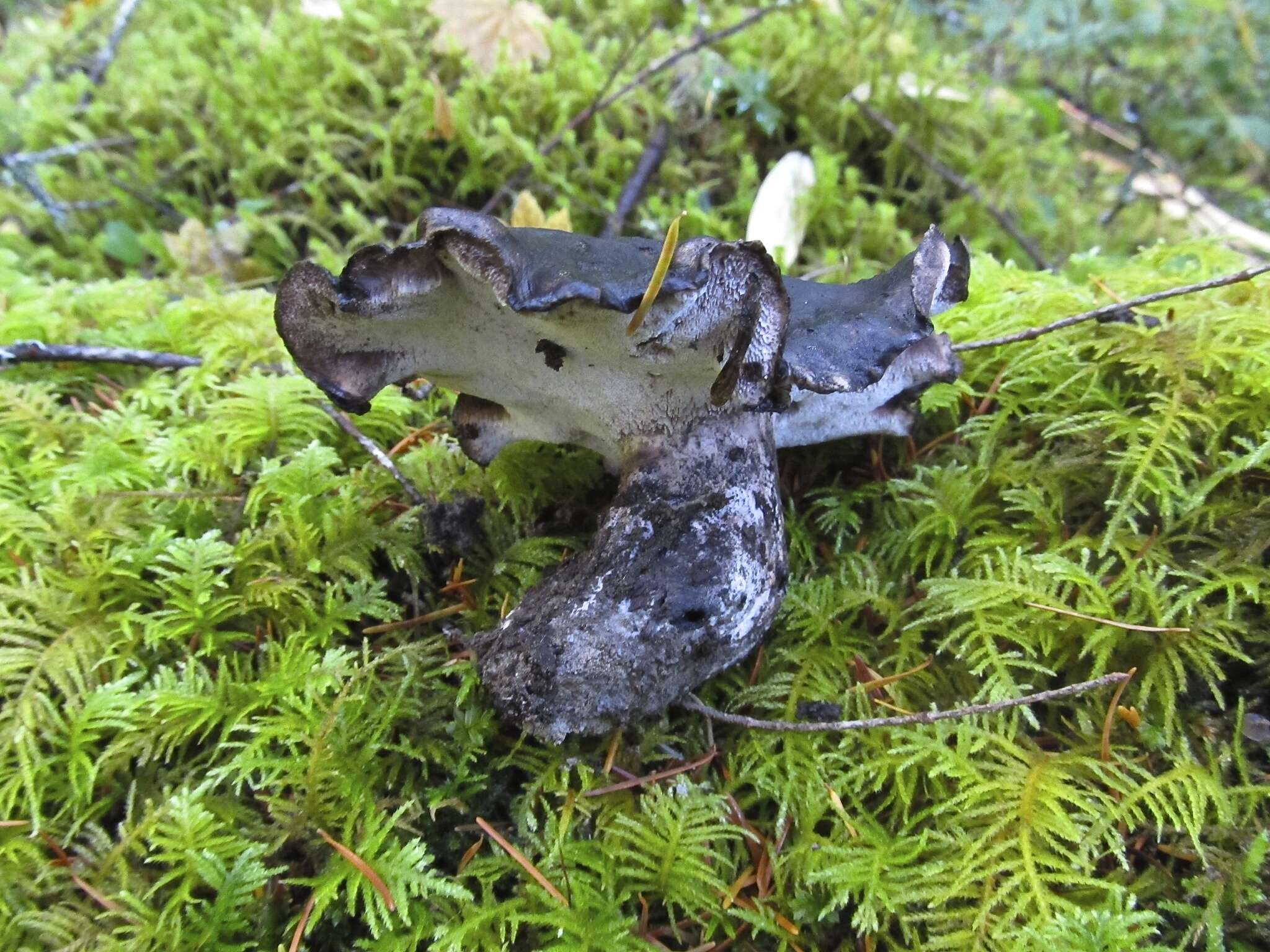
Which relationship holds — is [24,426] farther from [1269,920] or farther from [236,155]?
[1269,920]

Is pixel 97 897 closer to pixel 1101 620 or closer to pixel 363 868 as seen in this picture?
pixel 363 868

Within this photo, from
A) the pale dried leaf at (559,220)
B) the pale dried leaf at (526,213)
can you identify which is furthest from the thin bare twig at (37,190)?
the pale dried leaf at (559,220)

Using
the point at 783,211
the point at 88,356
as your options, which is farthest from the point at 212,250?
the point at 783,211

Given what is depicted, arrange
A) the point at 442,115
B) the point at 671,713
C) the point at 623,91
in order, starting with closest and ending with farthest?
the point at 671,713, the point at 442,115, the point at 623,91

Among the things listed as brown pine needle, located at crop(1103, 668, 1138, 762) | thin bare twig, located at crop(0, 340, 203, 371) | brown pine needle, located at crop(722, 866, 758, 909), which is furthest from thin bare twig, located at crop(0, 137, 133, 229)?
brown pine needle, located at crop(1103, 668, 1138, 762)

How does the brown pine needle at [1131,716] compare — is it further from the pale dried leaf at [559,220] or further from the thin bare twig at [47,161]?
the thin bare twig at [47,161]

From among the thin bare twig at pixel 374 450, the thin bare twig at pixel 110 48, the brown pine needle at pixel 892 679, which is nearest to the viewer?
the brown pine needle at pixel 892 679

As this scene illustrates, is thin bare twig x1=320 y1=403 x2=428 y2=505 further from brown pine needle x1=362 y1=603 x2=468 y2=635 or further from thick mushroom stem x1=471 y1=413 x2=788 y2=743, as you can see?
thick mushroom stem x1=471 y1=413 x2=788 y2=743
